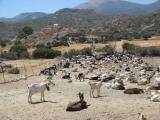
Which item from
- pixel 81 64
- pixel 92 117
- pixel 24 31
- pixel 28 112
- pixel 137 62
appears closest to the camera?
pixel 92 117

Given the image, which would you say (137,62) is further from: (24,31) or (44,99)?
(24,31)

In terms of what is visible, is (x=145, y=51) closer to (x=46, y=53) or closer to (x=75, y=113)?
(x=46, y=53)

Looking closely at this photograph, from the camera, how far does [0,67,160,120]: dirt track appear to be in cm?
2100

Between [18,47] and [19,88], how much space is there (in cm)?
4203

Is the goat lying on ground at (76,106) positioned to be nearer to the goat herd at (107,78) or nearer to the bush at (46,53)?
the goat herd at (107,78)

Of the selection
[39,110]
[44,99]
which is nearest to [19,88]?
[44,99]

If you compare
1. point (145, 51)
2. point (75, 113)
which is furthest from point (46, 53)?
point (75, 113)

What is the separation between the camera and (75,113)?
2172 centimetres

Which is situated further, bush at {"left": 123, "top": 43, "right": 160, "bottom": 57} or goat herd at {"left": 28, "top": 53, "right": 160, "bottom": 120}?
bush at {"left": 123, "top": 43, "right": 160, "bottom": 57}

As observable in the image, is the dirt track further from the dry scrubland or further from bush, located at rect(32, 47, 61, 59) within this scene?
bush, located at rect(32, 47, 61, 59)

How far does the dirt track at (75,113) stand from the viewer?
2100 cm

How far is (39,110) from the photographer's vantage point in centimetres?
2270

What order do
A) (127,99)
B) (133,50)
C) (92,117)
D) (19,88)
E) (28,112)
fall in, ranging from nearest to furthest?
(92,117) → (28,112) → (127,99) → (19,88) → (133,50)

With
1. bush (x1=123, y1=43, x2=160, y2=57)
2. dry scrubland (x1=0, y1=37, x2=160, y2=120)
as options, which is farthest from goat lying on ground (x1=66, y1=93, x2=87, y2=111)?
bush (x1=123, y1=43, x2=160, y2=57)
